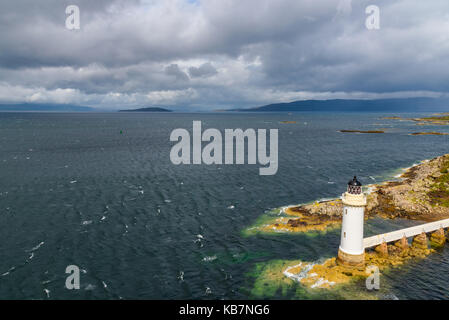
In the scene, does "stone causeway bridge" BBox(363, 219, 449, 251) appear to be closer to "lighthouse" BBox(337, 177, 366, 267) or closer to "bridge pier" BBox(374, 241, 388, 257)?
"bridge pier" BBox(374, 241, 388, 257)

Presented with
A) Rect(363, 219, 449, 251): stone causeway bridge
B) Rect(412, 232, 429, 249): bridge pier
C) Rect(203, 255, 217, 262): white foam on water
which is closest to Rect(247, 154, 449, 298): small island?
Rect(412, 232, 429, 249): bridge pier

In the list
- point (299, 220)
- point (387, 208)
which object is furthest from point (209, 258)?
point (387, 208)

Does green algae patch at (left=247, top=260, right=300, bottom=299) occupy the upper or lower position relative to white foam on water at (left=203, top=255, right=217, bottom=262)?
lower

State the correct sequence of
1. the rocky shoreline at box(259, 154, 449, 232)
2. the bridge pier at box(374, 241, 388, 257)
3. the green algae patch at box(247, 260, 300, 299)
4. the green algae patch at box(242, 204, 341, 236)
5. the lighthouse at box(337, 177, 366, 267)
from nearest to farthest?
the green algae patch at box(247, 260, 300, 299)
the lighthouse at box(337, 177, 366, 267)
the bridge pier at box(374, 241, 388, 257)
the green algae patch at box(242, 204, 341, 236)
the rocky shoreline at box(259, 154, 449, 232)

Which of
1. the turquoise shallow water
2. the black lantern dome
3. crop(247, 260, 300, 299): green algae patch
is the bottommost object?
crop(247, 260, 300, 299): green algae patch

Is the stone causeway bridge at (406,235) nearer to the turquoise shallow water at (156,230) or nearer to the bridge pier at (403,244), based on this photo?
the bridge pier at (403,244)

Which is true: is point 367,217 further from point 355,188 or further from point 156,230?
A: point 156,230

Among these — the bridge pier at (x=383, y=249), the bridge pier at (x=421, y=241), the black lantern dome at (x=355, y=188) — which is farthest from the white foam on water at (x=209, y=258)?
the bridge pier at (x=421, y=241)
